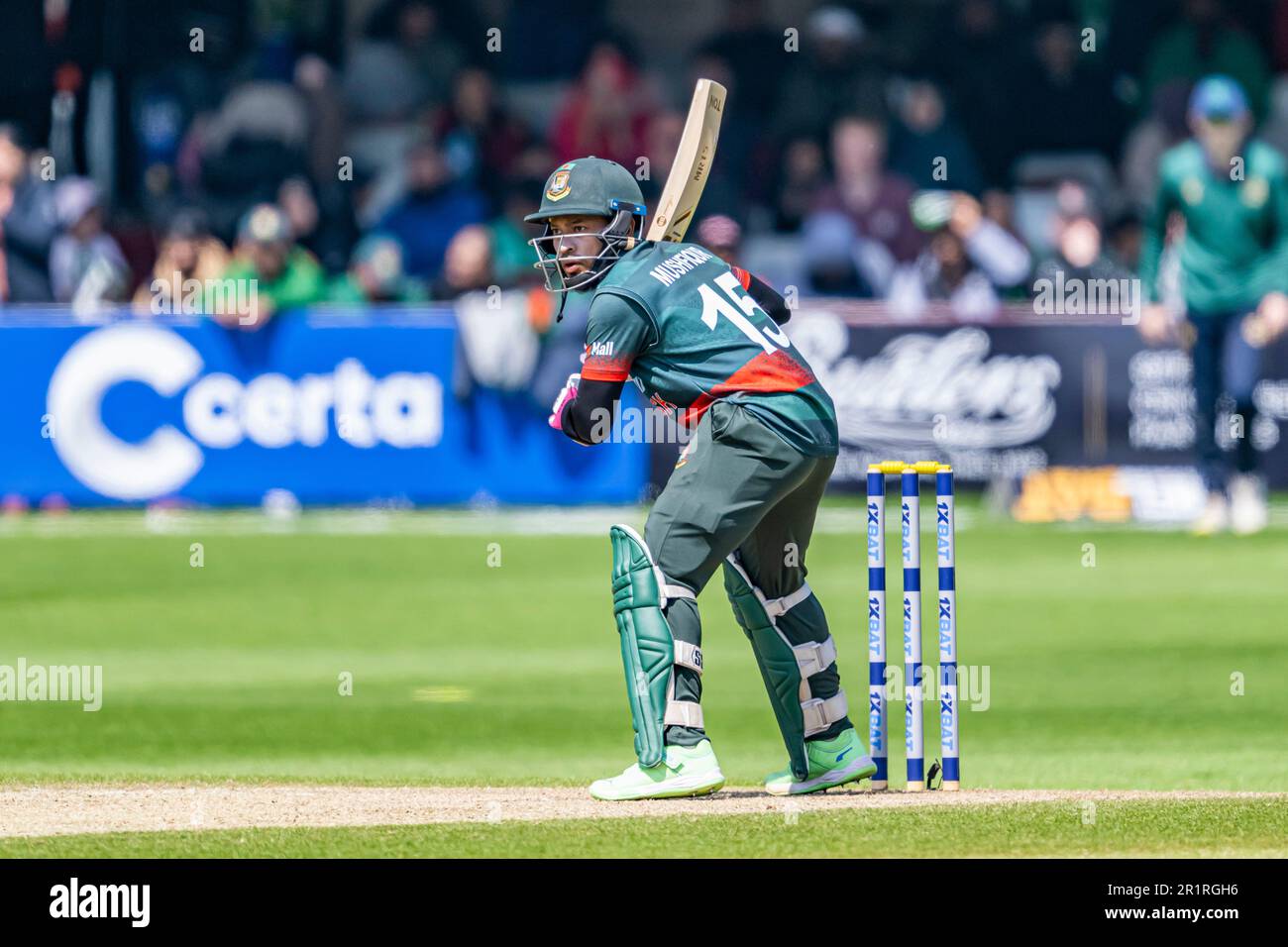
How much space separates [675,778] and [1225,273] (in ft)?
38.8

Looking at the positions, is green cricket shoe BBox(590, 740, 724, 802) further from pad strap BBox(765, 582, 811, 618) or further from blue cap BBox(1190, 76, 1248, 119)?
blue cap BBox(1190, 76, 1248, 119)

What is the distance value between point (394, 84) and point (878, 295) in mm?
6345

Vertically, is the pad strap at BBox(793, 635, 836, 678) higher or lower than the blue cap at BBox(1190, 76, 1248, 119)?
lower

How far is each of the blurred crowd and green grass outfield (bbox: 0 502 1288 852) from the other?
3.68m

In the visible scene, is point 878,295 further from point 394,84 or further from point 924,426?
point 394,84

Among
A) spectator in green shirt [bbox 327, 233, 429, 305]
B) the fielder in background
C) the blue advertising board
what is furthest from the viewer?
spectator in green shirt [bbox 327, 233, 429, 305]

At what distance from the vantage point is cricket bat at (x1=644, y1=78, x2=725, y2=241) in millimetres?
8773

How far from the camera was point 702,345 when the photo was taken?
8195mm

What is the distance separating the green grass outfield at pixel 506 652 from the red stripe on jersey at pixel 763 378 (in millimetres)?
1483

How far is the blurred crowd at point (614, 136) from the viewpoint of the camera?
22.8 meters

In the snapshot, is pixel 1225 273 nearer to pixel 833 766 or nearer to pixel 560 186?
pixel 833 766

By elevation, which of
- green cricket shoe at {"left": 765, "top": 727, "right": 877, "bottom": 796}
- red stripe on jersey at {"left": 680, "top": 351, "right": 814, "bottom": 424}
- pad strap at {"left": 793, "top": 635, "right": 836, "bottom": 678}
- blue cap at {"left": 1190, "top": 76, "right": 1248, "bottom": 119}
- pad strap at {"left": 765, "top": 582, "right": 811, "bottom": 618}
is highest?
blue cap at {"left": 1190, "top": 76, "right": 1248, "bottom": 119}

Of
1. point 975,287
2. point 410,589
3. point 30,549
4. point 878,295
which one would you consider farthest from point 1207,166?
point 30,549

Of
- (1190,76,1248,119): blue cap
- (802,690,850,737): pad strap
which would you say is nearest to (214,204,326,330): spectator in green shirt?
(1190,76,1248,119): blue cap
